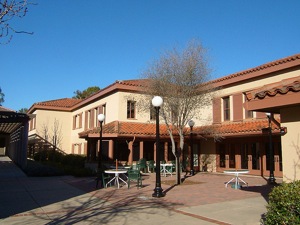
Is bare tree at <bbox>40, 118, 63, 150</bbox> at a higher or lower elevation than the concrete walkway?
higher

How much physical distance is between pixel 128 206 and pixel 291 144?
4.90 metres

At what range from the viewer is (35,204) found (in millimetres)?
9430

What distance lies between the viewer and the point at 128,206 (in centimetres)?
909

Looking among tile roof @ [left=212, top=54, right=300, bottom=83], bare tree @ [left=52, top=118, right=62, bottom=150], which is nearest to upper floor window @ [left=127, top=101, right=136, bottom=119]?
tile roof @ [left=212, top=54, right=300, bottom=83]

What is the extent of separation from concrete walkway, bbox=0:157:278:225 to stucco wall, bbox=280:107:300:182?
152cm

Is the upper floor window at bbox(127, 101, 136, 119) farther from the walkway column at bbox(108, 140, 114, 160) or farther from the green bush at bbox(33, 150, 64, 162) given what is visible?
the green bush at bbox(33, 150, 64, 162)

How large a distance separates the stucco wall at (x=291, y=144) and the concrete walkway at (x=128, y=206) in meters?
1.52

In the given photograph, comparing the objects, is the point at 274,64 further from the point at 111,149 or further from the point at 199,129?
the point at 111,149

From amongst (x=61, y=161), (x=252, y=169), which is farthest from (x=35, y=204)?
(x=61, y=161)

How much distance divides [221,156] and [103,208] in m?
13.8

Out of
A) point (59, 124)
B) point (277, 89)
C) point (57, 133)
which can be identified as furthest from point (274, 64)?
point (57, 133)

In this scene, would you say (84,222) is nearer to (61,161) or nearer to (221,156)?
(221,156)

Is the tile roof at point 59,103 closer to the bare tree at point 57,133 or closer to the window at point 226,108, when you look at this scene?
the bare tree at point 57,133

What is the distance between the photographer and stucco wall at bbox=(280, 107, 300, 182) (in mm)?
5996
